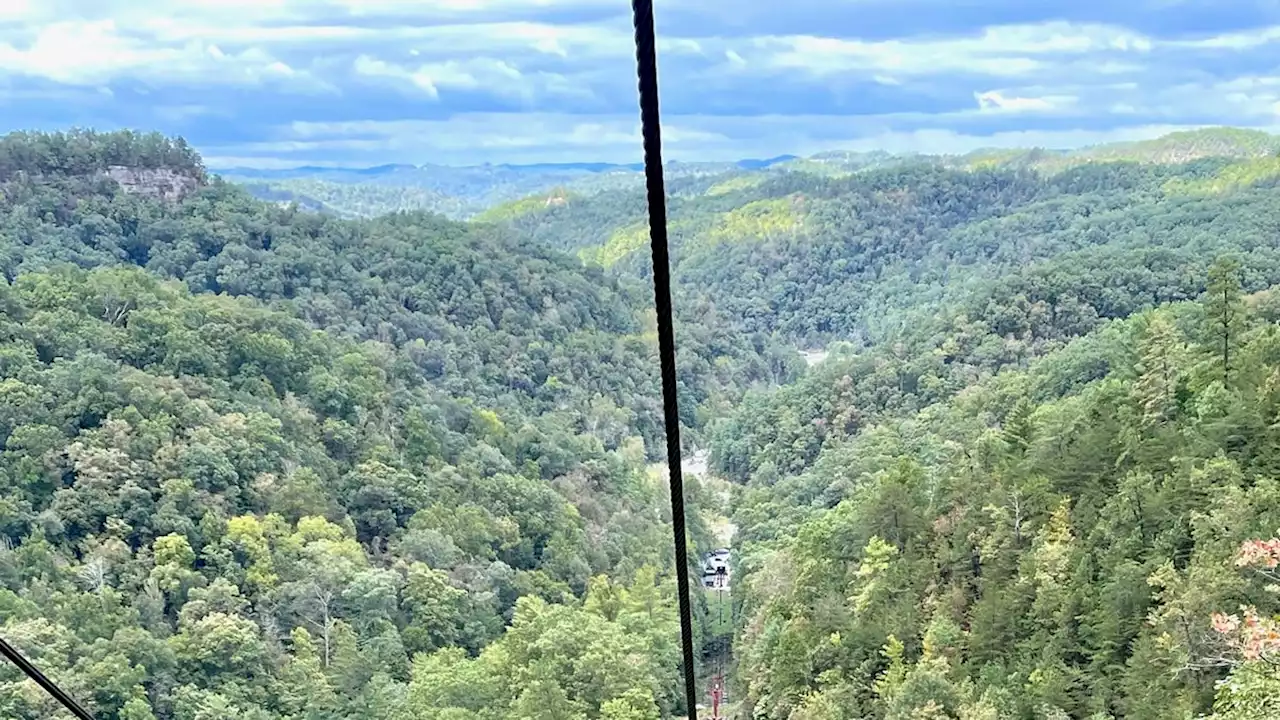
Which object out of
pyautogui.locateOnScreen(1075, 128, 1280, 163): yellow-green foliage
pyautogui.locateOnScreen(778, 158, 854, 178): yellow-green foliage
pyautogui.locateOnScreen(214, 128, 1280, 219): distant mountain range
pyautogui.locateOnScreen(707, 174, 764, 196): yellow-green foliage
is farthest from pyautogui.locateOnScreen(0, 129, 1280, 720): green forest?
pyautogui.locateOnScreen(707, 174, 764, 196): yellow-green foliage

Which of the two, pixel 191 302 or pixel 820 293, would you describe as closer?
pixel 191 302

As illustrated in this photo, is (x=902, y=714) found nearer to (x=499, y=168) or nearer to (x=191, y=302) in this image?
(x=191, y=302)

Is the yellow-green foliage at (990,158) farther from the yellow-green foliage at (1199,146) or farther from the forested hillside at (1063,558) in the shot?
the forested hillside at (1063,558)

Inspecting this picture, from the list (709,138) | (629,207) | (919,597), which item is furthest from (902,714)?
(709,138)

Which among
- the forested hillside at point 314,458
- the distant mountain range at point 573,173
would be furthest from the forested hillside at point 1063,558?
the distant mountain range at point 573,173

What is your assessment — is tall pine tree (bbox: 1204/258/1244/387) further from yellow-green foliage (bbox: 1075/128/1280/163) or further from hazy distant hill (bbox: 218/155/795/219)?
yellow-green foliage (bbox: 1075/128/1280/163)

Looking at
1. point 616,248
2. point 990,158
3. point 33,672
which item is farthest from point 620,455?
point 33,672
